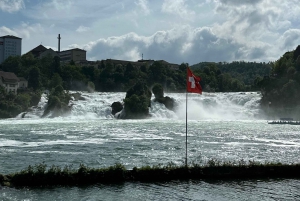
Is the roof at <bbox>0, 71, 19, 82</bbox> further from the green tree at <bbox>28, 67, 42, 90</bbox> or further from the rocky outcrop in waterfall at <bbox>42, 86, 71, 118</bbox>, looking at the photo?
the rocky outcrop in waterfall at <bbox>42, 86, 71, 118</bbox>

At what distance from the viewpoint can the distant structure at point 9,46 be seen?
144 m

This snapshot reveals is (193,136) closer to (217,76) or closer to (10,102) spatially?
(10,102)

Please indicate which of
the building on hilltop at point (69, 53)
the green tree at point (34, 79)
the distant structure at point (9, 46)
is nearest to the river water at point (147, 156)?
the green tree at point (34, 79)

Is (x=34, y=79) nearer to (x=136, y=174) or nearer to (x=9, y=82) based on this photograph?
(x=9, y=82)

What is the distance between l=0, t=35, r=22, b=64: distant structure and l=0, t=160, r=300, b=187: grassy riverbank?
433 feet

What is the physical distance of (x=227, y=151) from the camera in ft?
111

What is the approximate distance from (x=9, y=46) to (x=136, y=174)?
135 meters

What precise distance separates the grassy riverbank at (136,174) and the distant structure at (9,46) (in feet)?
433

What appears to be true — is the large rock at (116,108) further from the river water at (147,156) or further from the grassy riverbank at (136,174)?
the grassy riverbank at (136,174)

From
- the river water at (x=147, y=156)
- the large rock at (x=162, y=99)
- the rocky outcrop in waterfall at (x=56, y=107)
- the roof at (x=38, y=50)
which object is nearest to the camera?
the river water at (x=147, y=156)

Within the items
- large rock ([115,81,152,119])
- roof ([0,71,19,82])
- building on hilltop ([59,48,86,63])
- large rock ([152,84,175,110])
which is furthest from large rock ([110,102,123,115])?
building on hilltop ([59,48,86,63])

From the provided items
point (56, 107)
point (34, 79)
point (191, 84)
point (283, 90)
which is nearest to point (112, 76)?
point (34, 79)

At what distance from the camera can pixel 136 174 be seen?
824 inches

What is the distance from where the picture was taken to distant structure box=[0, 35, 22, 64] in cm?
14412
